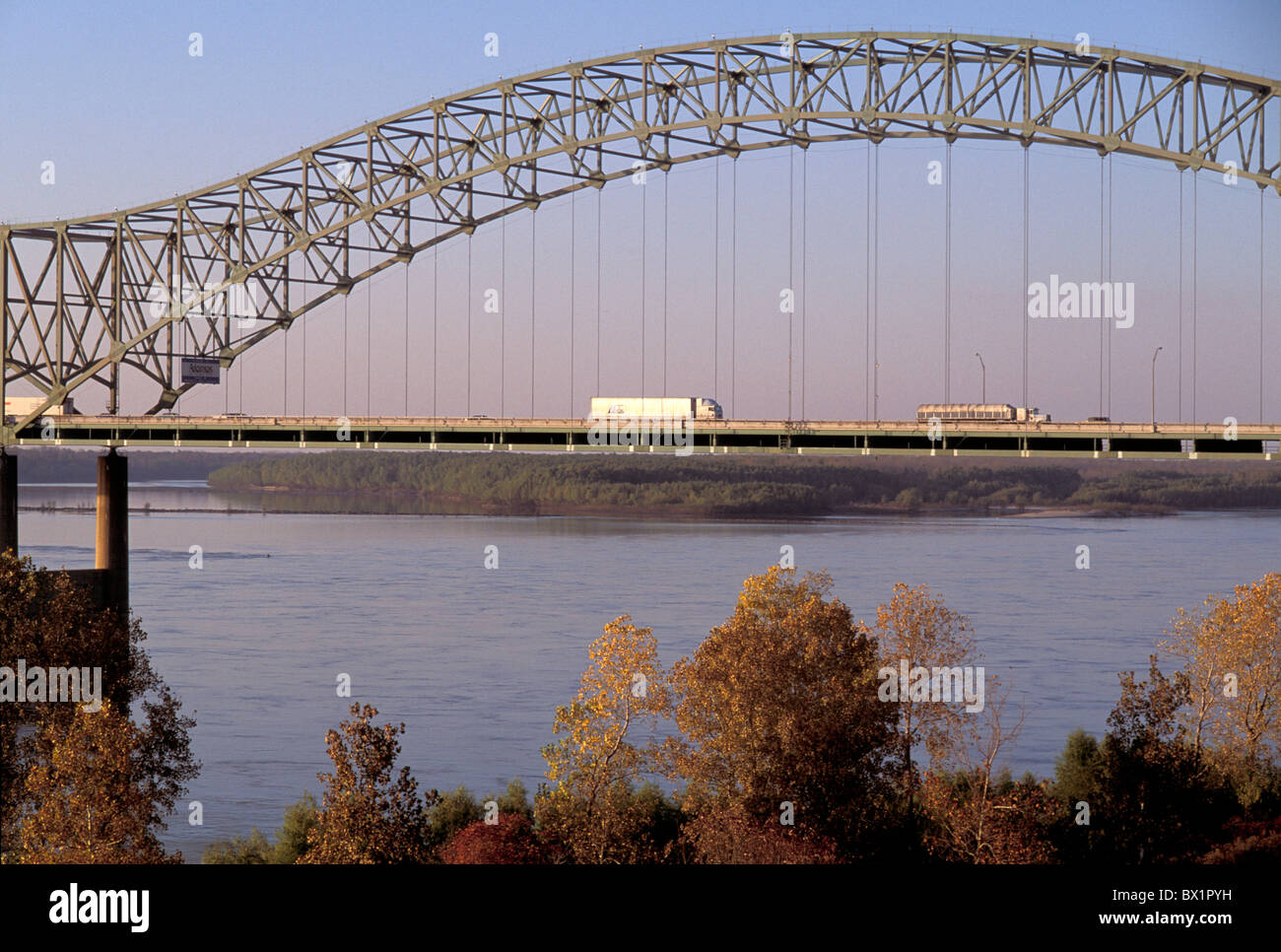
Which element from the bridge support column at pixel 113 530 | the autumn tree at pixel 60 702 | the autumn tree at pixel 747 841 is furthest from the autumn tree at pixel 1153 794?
the bridge support column at pixel 113 530

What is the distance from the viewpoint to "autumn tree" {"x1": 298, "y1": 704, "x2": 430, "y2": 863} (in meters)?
35.0

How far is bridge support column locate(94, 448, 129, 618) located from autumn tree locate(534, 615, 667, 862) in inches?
1314

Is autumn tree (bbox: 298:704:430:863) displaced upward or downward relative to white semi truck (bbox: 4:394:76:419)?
downward

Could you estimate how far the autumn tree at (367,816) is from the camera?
34969 mm

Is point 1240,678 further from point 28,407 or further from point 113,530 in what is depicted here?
point 28,407

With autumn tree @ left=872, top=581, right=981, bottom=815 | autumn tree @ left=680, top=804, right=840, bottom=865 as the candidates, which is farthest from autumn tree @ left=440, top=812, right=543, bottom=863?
autumn tree @ left=872, top=581, right=981, bottom=815

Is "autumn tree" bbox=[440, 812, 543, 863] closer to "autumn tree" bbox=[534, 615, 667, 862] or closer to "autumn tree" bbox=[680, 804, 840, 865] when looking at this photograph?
"autumn tree" bbox=[534, 615, 667, 862]

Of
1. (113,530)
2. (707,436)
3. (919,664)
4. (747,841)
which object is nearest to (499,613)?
(113,530)

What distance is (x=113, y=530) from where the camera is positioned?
71.3 meters

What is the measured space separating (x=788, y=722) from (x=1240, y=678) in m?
18.0
